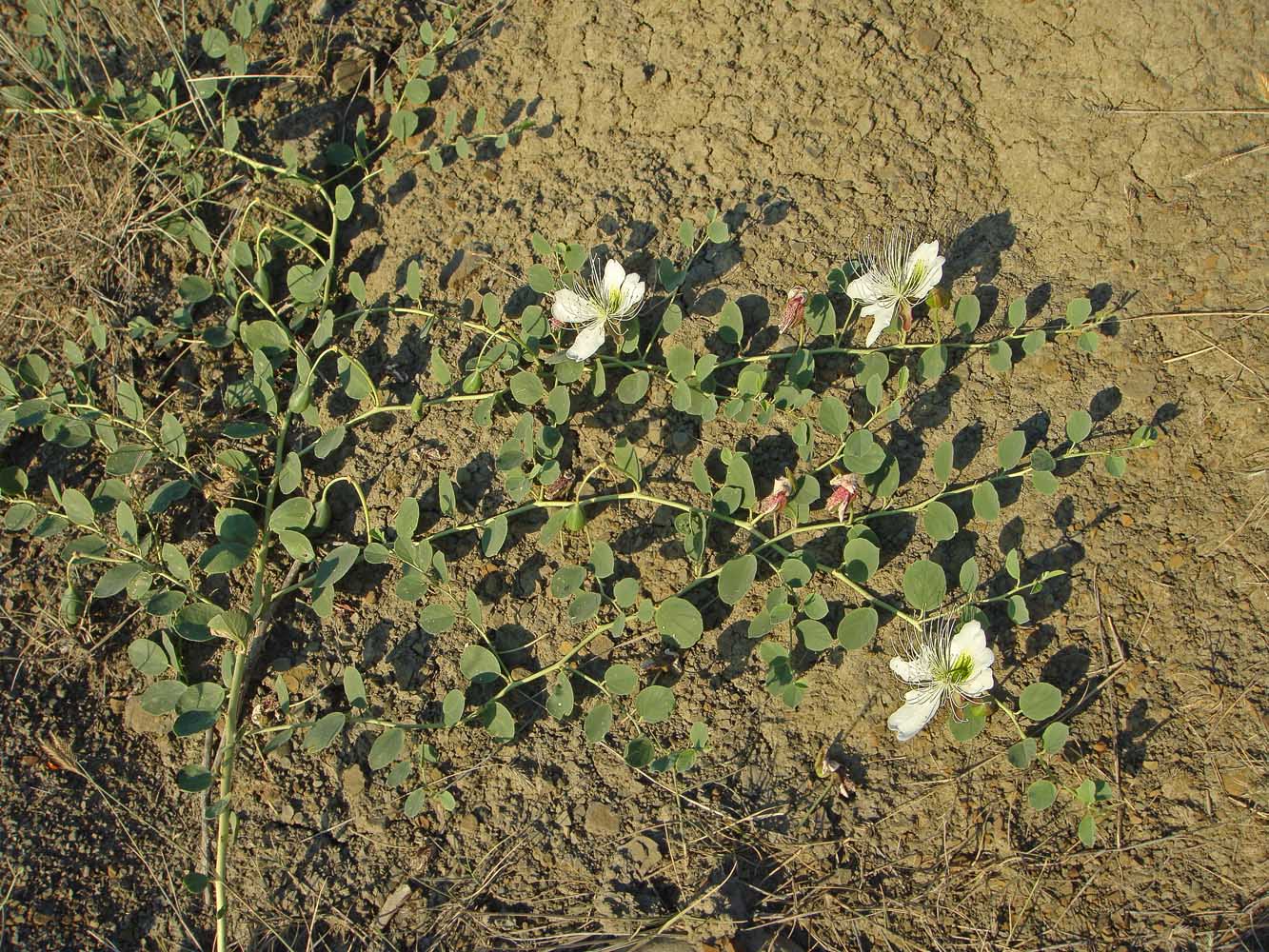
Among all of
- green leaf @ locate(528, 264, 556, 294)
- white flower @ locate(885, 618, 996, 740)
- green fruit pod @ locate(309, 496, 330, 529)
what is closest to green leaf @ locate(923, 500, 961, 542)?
white flower @ locate(885, 618, 996, 740)

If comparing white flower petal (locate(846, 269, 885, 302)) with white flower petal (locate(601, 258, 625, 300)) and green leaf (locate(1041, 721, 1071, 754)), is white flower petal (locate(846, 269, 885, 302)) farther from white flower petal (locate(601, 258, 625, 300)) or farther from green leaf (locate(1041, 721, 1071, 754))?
green leaf (locate(1041, 721, 1071, 754))

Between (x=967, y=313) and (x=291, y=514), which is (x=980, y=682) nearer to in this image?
(x=967, y=313)

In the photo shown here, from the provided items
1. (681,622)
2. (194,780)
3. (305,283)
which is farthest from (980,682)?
(305,283)

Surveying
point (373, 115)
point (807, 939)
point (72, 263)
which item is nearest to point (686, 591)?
point (807, 939)

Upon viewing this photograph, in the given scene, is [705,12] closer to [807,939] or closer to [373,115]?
[373,115]

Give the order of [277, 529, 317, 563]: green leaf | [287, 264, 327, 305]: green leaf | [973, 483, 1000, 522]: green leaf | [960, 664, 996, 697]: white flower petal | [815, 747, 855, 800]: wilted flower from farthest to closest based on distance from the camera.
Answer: [287, 264, 327, 305]: green leaf → [277, 529, 317, 563]: green leaf → [973, 483, 1000, 522]: green leaf → [815, 747, 855, 800]: wilted flower → [960, 664, 996, 697]: white flower petal

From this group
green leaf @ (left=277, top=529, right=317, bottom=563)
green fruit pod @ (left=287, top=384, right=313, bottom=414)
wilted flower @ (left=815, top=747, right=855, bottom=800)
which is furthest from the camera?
green fruit pod @ (left=287, top=384, right=313, bottom=414)
